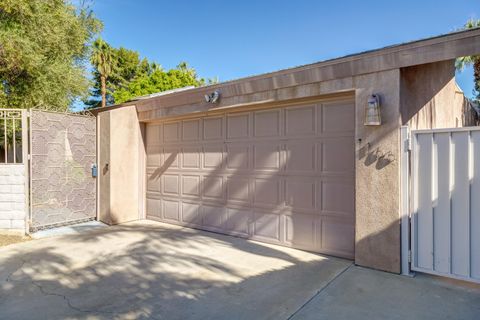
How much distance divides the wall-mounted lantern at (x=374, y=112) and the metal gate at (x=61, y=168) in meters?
6.28

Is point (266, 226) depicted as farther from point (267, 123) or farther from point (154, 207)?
point (154, 207)

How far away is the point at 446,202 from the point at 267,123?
9.76 feet

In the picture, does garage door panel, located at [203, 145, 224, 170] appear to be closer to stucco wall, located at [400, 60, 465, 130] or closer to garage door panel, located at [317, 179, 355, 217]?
garage door panel, located at [317, 179, 355, 217]

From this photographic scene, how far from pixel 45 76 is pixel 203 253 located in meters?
8.28

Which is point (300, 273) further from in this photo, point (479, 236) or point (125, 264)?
point (125, 264)

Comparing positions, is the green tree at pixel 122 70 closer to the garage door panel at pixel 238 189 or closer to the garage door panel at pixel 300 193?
the garage door panel at pixel 238 189

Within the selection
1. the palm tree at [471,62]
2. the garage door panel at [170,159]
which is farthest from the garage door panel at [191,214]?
the palm tree at [471,62]

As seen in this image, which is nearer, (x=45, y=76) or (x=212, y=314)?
(x=212, y=314)

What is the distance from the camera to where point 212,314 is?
308 centimetres

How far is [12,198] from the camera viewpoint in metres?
6.16

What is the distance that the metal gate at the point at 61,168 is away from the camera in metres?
6.45

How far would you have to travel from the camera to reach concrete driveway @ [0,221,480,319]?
10.3 feet

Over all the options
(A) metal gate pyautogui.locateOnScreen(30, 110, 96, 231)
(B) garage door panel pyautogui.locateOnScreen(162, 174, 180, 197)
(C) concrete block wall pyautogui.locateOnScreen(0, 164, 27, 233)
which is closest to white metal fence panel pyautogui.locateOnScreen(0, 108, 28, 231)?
(C) concrete block wall pyautogui.locateOnScreen(0, 164, 27, 233)

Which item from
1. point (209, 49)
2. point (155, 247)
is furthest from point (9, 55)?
point (209, 49)
